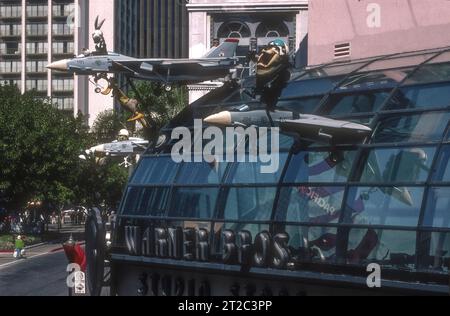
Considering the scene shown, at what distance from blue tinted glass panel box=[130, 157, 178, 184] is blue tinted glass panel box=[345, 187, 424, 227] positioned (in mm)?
7356

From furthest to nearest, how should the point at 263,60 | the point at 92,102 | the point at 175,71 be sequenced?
the point at 92,102 → the point at 175,71 → the point at 263,60

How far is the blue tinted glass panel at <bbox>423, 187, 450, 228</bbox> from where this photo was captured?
16.5 m

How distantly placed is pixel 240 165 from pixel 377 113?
414 centimetres

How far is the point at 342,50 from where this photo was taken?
27156 mm

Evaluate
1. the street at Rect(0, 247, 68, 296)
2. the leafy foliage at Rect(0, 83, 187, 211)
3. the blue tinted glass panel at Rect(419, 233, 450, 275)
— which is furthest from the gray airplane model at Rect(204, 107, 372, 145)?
the leafy foliage at Rect(0, 83, 187, 211)

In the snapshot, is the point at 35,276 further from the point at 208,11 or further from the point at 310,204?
the point at 310,204

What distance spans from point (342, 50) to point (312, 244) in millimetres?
9690

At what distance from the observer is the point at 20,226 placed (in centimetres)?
7919

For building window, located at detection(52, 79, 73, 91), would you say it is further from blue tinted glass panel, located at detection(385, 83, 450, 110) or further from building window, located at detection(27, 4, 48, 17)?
blue tinted glass panel, located at detection(385, 83, 450, 110)

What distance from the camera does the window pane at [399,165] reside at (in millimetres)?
17625

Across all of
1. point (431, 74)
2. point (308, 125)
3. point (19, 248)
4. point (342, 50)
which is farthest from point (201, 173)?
point (19, 248)

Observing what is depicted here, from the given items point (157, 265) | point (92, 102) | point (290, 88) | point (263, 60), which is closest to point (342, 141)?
point (263, 60)

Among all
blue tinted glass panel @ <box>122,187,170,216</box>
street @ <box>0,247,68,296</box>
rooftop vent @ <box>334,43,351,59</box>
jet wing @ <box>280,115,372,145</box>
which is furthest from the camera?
street @ <box>0,247,68,296</box>
